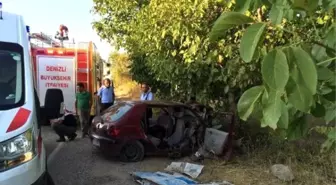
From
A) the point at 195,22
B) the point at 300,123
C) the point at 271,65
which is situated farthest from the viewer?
the point at 195,22

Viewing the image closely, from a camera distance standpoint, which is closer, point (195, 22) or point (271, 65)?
point (271, 65)

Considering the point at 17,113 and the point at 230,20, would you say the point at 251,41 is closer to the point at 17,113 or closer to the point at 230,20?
the point at 230,20

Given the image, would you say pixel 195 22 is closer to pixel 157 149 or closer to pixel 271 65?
pixel 157 149

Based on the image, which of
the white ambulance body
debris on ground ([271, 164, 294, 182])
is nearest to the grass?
debris on ground ([271, 164, 294, 182])

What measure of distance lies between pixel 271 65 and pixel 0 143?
3328 mm

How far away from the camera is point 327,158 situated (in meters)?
8.00

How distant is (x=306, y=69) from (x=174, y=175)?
6.66 m

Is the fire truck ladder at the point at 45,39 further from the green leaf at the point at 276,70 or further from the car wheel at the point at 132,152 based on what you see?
the green leaf at the point at 276,70

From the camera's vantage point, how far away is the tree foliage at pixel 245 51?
1.21 m

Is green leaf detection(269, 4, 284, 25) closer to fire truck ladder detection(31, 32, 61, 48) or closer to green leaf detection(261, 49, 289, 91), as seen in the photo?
green leaf detection(261, 49, 289, 91)

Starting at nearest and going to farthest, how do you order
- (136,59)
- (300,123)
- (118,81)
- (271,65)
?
(271,65) → (300,123) → (136,59) → (118,81)

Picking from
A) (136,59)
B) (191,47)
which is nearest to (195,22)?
(191,47)

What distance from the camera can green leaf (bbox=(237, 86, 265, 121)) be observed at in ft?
4.52

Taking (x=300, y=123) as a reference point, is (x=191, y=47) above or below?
above
